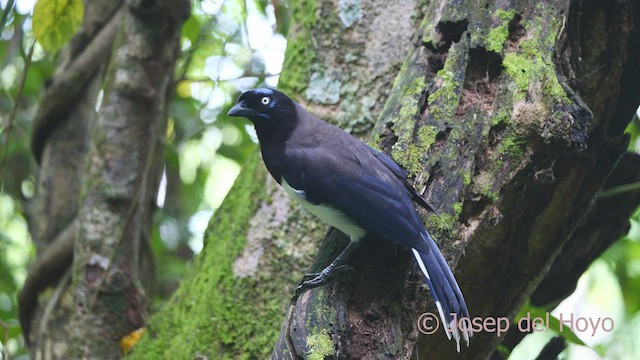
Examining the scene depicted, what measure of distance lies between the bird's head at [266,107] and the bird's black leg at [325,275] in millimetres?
767

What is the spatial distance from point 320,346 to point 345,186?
810 mm

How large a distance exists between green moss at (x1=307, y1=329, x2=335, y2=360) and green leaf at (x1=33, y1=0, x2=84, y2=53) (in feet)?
6.17

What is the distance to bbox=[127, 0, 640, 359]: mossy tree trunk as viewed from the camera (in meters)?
2.80

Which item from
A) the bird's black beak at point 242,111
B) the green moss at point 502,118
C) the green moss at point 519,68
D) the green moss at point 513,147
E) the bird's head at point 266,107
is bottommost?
the bird's black beak at point 242,111

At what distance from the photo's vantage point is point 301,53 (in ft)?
13.1

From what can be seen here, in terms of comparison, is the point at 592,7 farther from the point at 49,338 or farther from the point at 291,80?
the point at 49,338

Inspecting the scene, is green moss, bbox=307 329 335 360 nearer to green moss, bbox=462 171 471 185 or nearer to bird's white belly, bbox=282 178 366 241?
bird's white belly, bbox=282 178 366 241

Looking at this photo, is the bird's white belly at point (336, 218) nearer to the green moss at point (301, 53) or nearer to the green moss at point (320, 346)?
the green moss at point (320, 346)

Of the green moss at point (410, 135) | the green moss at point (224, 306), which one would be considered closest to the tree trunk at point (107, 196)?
the green moss at point (224, 306)

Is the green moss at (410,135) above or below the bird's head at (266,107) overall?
above

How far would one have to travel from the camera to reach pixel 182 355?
11.9 ft

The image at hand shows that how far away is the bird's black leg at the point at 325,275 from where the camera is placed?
2682 mm

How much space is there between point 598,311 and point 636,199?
2.32 metres

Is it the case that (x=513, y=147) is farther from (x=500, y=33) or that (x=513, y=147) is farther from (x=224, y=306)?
(x=224, y=306)
